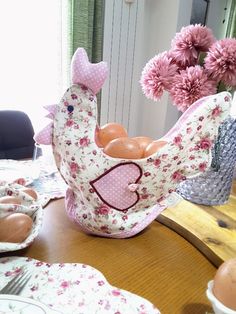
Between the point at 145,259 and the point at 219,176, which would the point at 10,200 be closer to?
the point at 145,259

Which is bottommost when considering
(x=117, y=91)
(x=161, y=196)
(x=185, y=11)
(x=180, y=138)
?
(x=117, y=91)

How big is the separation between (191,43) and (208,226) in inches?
15.3

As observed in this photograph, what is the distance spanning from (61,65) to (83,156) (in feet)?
5.07

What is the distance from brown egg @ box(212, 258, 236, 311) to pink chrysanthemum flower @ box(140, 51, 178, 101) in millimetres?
393

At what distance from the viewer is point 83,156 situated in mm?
468

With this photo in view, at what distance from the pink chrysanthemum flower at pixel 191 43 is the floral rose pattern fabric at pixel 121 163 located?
166 millimetres

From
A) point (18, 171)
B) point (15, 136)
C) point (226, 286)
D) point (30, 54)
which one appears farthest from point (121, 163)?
point (30, 54)

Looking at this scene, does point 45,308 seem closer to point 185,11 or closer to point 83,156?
point 83,156

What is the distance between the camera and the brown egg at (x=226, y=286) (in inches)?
11.5

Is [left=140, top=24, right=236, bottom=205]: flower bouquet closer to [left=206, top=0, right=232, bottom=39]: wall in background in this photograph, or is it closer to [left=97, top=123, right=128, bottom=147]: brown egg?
[left=97, top=123, right=128, bottom=147]: brown egg

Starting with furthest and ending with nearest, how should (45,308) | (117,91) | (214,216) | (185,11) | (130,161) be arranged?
(117,91)
(185,11)
(214,216)
(130,161)
(45,308)

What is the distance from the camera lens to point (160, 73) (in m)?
0.59

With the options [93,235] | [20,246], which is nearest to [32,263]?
[20,246]

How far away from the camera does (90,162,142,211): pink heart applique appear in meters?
0.46
